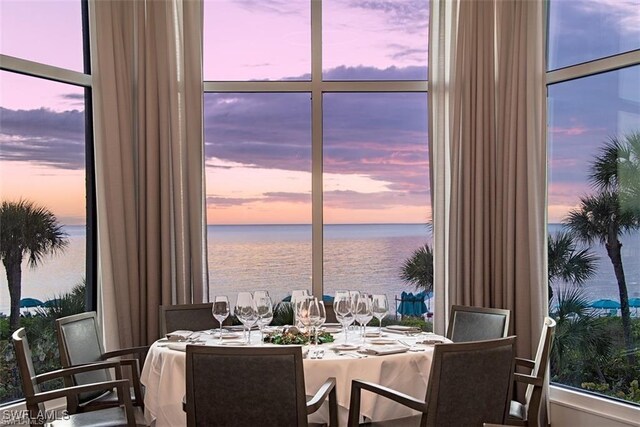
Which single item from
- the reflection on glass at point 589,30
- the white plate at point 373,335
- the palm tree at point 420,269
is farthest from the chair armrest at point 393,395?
the reflection on glass at point 589,30

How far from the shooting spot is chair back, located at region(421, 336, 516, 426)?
116 inches


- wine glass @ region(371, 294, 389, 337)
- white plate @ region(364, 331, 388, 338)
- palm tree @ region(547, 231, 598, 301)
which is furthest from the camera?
palm tree @ region(547, 231, 598, 301)

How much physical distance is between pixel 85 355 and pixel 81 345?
0.07 meters

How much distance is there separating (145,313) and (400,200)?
215 centimetres

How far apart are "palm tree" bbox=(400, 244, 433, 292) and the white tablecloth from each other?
1.94m

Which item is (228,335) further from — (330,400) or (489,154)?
(489,154)

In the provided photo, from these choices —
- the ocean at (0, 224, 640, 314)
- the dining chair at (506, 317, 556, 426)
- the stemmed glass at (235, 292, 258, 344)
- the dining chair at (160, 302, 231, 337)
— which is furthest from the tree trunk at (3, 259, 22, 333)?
the dining chair at (506, 317, 556, 426)

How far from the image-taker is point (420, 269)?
5.58 m

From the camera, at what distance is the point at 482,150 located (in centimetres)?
522

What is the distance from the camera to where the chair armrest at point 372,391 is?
302 cm

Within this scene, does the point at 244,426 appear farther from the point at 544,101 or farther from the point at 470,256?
the point at 544,101

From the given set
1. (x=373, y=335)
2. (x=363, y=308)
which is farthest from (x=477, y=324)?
(x=363, y=308)

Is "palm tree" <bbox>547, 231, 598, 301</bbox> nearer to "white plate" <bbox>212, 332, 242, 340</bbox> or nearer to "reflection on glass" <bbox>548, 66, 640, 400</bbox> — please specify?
"reflection on glass" <bbox>548, 66, 640, 400</bbox>

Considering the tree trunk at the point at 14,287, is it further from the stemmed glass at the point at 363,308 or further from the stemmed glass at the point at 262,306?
the stemmed glass at the point at 363,308
